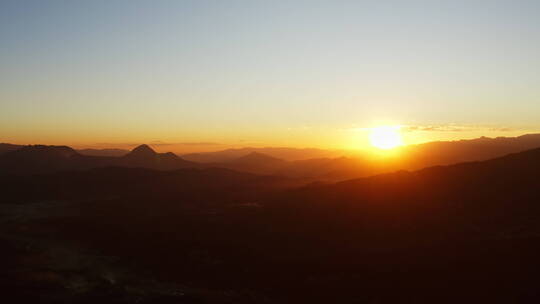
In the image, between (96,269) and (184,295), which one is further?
(96,269)

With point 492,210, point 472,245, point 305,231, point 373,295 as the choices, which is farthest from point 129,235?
point 492,210

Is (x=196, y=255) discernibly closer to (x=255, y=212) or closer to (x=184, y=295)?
(x=184, y=295)

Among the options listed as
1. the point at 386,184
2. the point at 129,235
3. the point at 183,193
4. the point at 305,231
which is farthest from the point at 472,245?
the point at 183,193

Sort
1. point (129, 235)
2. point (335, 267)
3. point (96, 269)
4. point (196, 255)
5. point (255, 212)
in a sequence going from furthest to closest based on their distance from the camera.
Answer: point (255, 212)
point (129, 235)
point (196, 255)
point (96, 269)
point (335, 267)

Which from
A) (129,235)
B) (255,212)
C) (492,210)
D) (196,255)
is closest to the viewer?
(196,255)

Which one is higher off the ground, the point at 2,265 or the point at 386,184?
the point at 386,184

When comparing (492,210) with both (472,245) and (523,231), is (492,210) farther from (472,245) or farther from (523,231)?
(472,245)
